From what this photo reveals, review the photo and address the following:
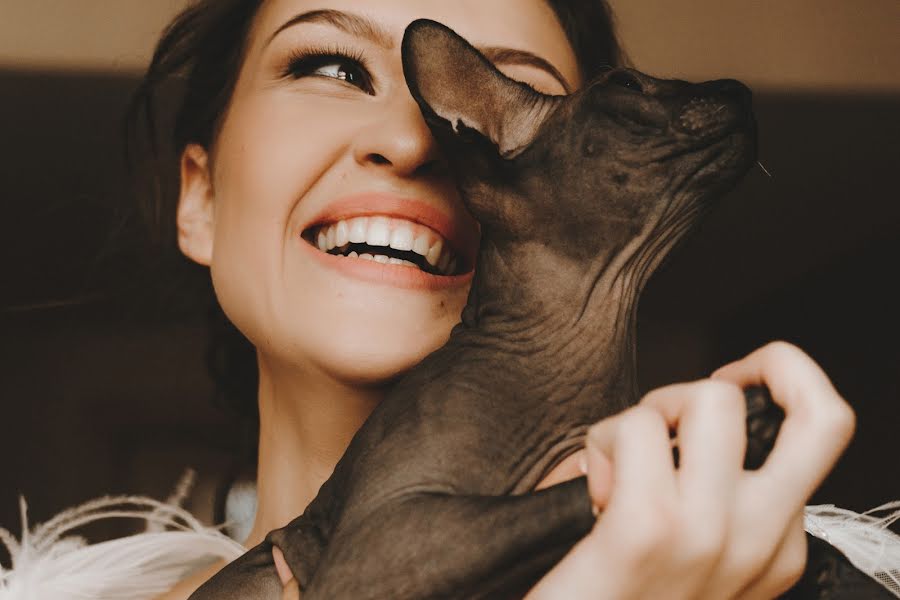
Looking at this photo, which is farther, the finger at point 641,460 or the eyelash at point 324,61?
the eyelash at point 324,61

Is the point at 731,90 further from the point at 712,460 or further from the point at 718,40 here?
the point at 718,40

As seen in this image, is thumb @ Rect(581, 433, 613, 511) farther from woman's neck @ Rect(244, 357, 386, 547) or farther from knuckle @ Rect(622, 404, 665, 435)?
woman's neck @ Rect(244, 357, 386, 547)

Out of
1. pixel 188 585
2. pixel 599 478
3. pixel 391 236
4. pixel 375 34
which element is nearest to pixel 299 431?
pixel 188 585

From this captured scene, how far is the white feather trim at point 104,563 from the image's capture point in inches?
48.1

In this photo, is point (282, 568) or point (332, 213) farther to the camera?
point (332, 213)

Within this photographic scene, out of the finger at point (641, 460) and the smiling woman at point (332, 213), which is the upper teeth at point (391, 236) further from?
the finger at point (641, 460)

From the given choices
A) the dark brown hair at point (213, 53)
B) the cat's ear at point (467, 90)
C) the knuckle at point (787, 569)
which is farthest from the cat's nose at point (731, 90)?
the dark brown hair at point (213, 53)

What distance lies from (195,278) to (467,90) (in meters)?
1.07

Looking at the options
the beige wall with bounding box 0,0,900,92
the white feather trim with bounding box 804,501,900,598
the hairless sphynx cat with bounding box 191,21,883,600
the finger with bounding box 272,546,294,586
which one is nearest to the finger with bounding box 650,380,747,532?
the hairless sphynx cat with bounding box 191,21,883,600

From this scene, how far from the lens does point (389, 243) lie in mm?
985

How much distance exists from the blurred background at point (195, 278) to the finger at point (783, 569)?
37.6 inches

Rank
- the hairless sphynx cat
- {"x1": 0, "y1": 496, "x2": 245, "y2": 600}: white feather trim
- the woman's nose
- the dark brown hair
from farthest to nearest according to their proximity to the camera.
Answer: the dark brown hair, {"x1": 0, "y1": 496, "x2": 245, "y2": 600}: white feather trim, the woman's nose, the hairless sphynx cat

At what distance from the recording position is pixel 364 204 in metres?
0.96

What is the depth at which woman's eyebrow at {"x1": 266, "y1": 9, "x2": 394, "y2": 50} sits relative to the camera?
106 cm
